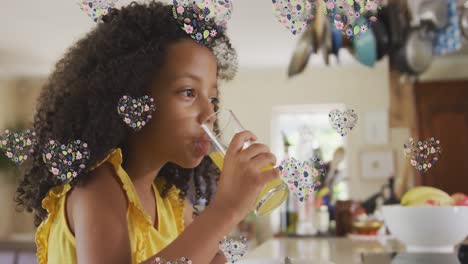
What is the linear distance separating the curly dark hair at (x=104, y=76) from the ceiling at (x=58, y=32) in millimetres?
11

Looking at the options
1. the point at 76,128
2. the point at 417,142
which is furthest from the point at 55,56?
the point at 417,142

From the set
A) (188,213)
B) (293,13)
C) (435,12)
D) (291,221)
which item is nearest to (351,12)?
(293,13)

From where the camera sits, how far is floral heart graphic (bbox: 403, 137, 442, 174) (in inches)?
7.9

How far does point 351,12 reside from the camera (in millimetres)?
180

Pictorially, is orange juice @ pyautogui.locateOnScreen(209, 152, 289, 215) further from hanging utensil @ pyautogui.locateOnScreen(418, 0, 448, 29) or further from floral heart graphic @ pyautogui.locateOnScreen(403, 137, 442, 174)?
hanging utensil @ pyautogui.locateOnScreen(418, 0, 448, 29)

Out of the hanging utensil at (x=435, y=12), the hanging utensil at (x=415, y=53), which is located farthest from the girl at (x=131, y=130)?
the hanging utensil at (x=415, y=53)

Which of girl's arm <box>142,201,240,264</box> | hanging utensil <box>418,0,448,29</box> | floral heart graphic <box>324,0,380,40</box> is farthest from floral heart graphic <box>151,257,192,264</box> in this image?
hanging utensil <box>418,0,448,29</box>

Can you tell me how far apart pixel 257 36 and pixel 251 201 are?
0.27ft

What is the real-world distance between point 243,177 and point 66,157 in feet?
0.21

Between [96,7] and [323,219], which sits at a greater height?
[96,7]

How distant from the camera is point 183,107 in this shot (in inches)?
6.9

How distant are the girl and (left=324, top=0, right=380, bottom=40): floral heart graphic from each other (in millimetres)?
42

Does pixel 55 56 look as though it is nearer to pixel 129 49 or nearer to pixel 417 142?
pixel 129 49

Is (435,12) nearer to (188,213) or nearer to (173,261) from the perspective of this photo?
(188,213)
